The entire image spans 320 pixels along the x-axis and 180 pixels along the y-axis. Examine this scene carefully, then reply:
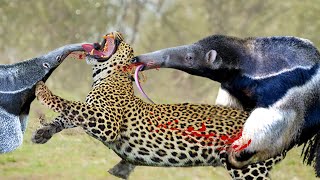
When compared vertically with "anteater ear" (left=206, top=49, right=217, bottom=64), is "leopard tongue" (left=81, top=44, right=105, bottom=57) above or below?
below

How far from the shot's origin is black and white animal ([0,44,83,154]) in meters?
4.10

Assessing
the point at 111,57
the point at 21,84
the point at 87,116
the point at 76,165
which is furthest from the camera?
→ the point at 76,165

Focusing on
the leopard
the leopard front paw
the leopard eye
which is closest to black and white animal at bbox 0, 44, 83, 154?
the leopard eye

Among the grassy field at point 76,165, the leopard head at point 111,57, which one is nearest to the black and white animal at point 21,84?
the leopard head at point 111,57

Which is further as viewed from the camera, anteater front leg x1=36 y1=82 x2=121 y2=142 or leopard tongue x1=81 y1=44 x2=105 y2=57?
leopard tongue x1=81 y1=44 x2=105 y2=57

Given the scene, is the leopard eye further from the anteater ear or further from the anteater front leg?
the anteater ear

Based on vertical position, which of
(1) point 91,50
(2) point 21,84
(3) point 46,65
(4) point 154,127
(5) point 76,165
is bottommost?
(5) point 76,165

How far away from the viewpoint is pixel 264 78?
367 centimetres

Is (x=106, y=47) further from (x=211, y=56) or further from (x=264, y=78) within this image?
(x=264, y=78)

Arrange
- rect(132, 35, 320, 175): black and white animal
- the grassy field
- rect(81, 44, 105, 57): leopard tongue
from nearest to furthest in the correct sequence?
1. rect(132, 35, 320, 175): black and white animal
2. rect(81, 44, 105, 57): leopard tongue
3. the grassy field

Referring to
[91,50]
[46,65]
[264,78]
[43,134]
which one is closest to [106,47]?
[91,50]

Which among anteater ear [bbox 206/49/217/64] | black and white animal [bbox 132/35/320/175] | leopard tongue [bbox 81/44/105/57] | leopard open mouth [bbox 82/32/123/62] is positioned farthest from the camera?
leopard open mouth [bbox 82/32/123/62]

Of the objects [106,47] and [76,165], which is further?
[76,165]

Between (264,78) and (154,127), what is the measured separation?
73 centimetres
